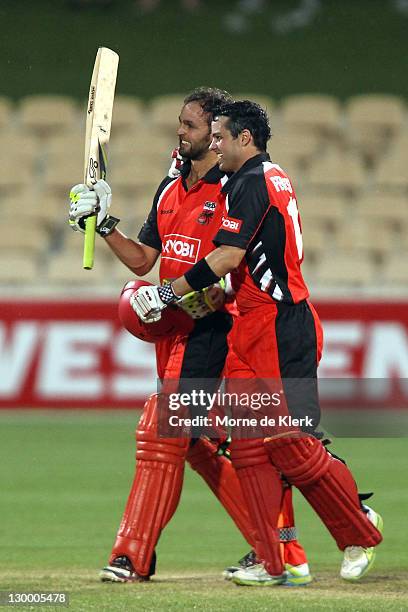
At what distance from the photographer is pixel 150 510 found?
552cm

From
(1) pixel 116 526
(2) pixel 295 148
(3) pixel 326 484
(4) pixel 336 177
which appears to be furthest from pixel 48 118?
Result: (3) pixel 326 484

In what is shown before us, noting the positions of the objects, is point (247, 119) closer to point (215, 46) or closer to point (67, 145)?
point (67, 145)

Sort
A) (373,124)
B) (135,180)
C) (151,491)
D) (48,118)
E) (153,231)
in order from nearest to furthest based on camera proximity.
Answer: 1. (151,491)
2. (153,231)
3. (135,180)
4. (373,124)
5. (48,118)

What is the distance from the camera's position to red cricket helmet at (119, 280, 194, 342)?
18.5 feet

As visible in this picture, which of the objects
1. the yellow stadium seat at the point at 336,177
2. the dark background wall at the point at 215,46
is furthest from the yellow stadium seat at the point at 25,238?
the dark background wall at the point at 215,46

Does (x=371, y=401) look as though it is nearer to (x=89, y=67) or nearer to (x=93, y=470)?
(x=93, y=470)

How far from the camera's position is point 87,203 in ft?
18.3

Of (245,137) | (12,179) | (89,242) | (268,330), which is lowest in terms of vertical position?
(268,330)

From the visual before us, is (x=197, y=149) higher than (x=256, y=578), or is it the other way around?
(x=197, y=149)

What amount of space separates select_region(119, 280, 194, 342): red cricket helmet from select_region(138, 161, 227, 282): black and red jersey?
0.19 metres

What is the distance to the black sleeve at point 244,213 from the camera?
5301 millimetres

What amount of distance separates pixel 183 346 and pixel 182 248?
1.37 feet

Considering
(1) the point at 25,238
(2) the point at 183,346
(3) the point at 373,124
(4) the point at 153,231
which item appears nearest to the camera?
(2) the point at 183,346

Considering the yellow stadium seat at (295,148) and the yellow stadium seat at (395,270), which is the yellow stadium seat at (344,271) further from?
the yellow stadium seat at (295,148)
